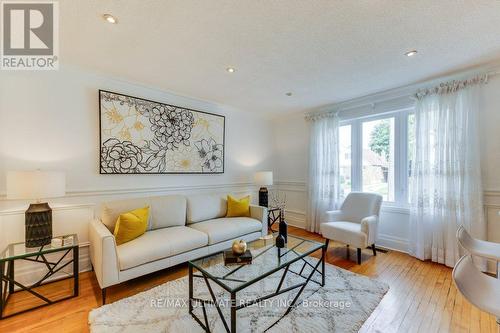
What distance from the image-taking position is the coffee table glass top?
161cm

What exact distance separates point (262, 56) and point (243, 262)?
2.06 m

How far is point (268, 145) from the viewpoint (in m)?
4.92

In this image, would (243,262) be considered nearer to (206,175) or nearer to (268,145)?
(206,175)

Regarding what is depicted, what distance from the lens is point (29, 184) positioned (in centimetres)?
194

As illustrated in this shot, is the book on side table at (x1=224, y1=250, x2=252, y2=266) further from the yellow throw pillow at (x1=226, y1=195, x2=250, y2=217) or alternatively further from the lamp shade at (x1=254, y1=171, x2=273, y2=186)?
the lamp shade at (x1=254, y1=171, x2=273, y2=186)

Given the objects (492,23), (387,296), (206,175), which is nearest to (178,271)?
(206,175)

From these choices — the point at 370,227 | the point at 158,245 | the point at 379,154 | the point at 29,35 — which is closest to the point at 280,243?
the point at 158,245

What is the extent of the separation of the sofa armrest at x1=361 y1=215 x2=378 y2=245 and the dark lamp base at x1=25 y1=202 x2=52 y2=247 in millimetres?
3526

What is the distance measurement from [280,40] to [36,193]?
261cm

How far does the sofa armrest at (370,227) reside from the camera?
2.81 m

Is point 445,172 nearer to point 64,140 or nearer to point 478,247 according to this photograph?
point 478,247

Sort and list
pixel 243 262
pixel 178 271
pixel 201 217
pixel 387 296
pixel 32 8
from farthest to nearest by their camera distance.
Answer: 1. pixel 201 217
2. pixel 178 271
3. pixel 387 296
4. pixel 243 262
5. pixel 32 8

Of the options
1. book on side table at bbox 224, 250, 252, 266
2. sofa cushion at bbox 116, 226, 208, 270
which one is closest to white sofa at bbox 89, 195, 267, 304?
sofa cushion at bbox 116, 226, 208, 270

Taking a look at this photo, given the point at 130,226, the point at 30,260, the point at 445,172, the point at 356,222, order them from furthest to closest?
the point at 356,222, the point at 445,172, the point at 130,226, the point at 30,260
